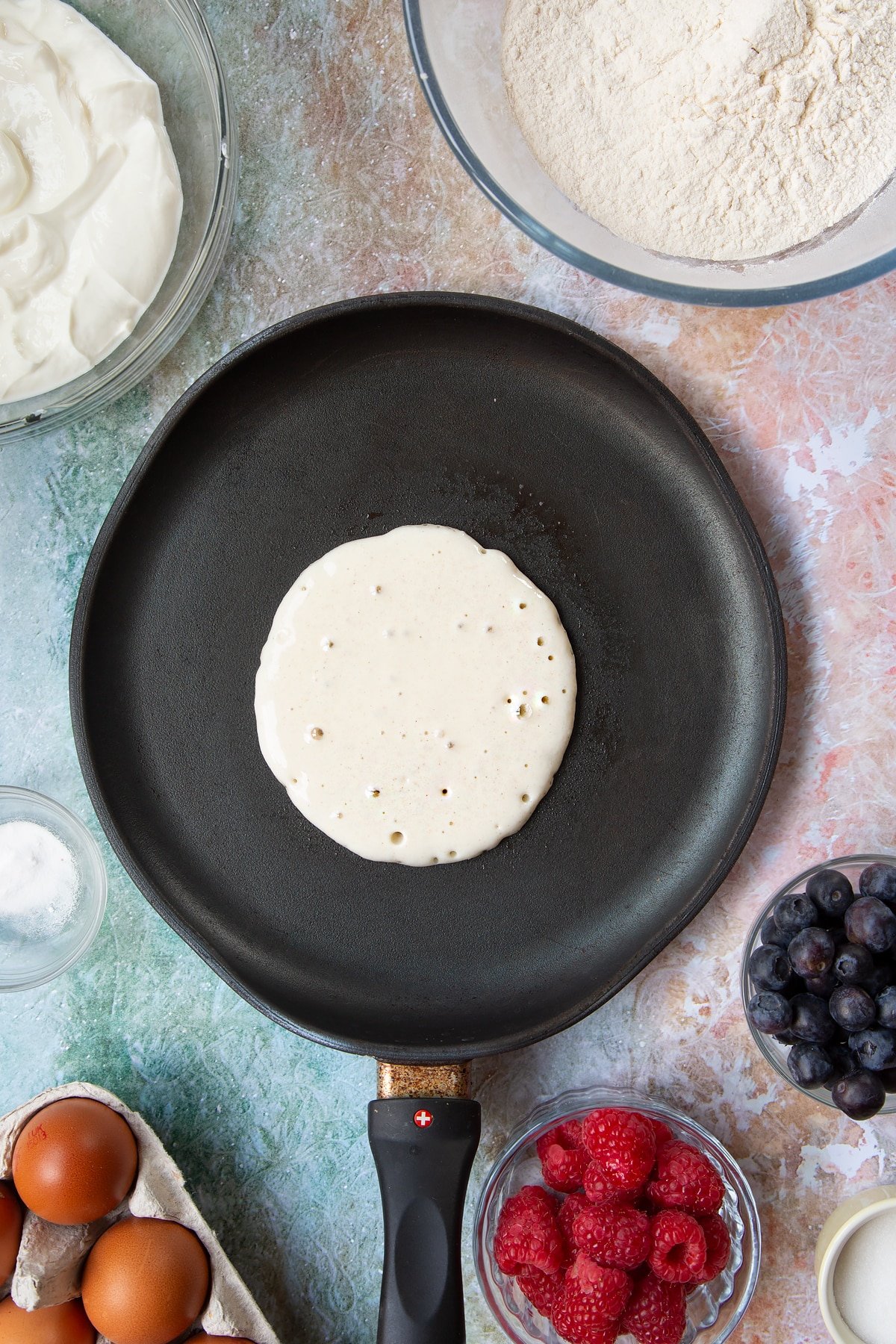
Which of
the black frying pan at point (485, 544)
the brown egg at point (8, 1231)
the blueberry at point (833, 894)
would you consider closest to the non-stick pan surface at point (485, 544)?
the black frying pan at point (485, 544)

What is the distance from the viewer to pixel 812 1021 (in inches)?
34.2

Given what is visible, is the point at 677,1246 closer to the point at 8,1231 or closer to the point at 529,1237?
the point at 529,1237

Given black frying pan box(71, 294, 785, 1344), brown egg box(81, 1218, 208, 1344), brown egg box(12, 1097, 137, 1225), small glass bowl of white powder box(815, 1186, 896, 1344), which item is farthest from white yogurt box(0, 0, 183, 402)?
small glass bowl of white powder box(815, 1186, 896, 1344)

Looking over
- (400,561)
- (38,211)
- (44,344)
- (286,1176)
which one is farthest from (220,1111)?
(38,211)

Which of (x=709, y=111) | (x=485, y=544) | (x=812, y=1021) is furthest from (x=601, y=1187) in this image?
(x=709, y=111)

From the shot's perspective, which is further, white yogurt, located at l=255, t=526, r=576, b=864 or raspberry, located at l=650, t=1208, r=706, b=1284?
white yogurt, located at l=255, t=526, r=576, b=864

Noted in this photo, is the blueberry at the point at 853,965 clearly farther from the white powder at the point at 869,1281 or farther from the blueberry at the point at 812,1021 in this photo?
the white powder at the point at 869,1281

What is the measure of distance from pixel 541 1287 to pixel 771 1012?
344 mm

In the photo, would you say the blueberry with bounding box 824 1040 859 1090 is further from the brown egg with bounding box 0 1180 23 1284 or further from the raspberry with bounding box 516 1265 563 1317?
the brown egg with bounding box 0 1180 23 1284

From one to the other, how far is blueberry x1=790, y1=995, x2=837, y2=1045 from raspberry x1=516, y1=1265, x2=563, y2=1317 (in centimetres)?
32

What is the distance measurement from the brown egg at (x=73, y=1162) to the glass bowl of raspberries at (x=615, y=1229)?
0.37 meters

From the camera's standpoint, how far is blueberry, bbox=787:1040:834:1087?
0.87 meters

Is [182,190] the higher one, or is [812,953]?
[182,190]

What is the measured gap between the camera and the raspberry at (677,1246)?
86 centimetres
